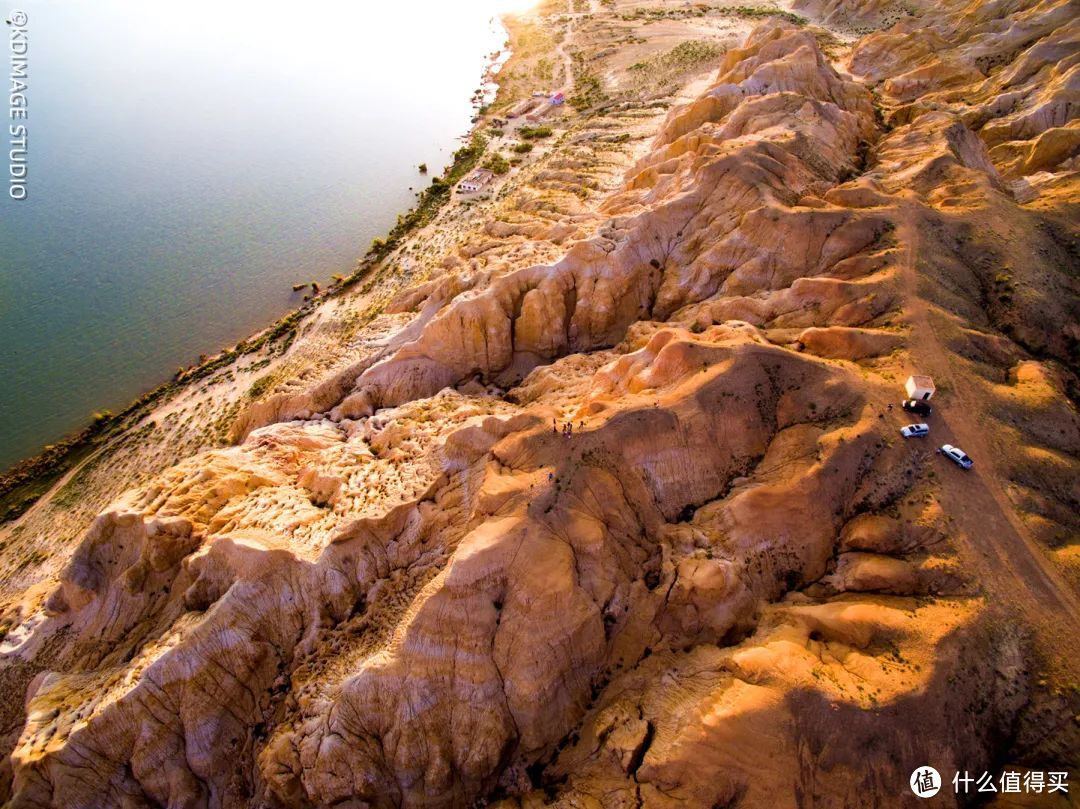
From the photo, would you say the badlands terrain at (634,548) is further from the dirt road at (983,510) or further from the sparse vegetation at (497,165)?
the sparse vegetation at (497,165)

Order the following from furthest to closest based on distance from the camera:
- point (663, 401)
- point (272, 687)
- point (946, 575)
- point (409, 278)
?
point (409, 278) → point (663, 401) → point (272, 687) → point (946, 575)

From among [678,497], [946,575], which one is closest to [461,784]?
[678,497]

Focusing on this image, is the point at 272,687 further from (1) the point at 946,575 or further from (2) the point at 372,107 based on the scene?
(2) the point at 372,107

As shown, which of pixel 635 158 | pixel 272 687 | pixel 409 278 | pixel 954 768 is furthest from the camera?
pixel 635 158

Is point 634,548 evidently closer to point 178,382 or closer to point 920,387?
point 920,387

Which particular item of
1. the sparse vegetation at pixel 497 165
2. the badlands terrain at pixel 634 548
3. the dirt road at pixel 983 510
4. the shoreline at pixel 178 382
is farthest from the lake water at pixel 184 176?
the dirt road at pixel 983 510

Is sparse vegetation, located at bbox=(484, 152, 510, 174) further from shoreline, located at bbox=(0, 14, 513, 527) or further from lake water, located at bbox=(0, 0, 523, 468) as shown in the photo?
lake water, located at bbox=(0, 0, 523, 468)

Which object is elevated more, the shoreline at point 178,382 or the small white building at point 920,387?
the shoreline at point 178,382

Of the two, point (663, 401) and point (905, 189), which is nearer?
point (663, 401)
